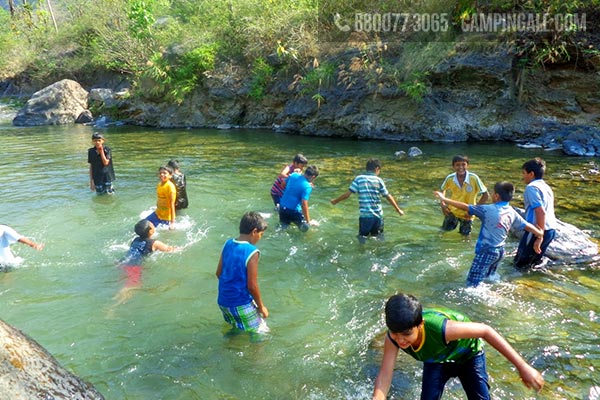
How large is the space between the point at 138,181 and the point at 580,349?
1037cm

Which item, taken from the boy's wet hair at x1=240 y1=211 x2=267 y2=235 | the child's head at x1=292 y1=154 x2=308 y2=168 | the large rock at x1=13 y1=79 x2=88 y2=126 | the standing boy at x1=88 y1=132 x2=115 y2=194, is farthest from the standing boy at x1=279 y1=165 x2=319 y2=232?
the large rock at x1=13 y1=79 x2=88 y2=126

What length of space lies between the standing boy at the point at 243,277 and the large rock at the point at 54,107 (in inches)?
999

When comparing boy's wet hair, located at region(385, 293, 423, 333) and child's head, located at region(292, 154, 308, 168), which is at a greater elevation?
→ child's head, located at region(292, 154, 308, 168)

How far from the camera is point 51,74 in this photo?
33781 millimetres

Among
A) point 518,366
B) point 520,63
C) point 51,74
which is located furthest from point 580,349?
point 51,74

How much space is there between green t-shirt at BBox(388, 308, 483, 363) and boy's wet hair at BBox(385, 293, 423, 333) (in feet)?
0.83

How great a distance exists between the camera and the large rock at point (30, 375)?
2557mm

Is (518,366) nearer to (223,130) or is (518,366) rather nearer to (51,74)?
(223,130)

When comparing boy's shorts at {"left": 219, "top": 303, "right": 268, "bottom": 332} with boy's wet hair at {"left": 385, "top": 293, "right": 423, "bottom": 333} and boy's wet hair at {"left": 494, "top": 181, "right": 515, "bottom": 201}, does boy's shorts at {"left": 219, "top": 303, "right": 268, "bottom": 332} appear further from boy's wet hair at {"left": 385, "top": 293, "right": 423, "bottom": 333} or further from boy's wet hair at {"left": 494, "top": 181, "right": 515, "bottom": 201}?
boy's wet hair at {"left": 494, "top": 181, "right": 515, "bottom": 201}

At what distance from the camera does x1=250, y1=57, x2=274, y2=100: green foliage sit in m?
20.9

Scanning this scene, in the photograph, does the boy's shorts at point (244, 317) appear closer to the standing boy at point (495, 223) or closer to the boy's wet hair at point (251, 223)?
the boy's wet hair at point (251, 223)

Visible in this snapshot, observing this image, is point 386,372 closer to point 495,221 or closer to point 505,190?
point 495,221

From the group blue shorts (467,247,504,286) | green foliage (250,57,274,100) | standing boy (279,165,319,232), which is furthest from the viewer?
green foliage (250,57,274,100)

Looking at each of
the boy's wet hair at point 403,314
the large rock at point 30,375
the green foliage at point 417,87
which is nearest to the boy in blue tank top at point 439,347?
the boy's wet hair at point 403,314
